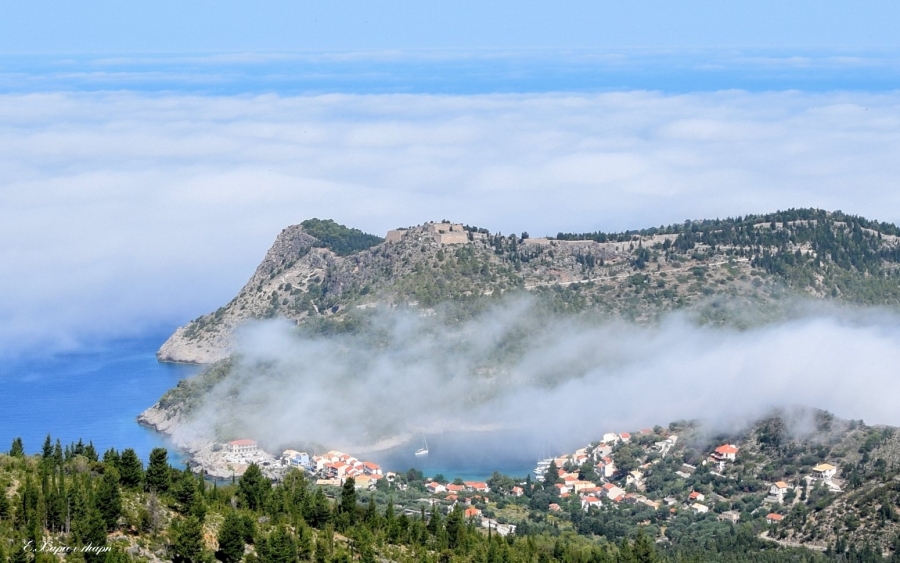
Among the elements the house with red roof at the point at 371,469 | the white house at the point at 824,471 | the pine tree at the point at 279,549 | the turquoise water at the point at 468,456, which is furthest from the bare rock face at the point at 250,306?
the pine tree at the point at 279,549

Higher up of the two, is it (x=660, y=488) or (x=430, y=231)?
(x=430, y=231)

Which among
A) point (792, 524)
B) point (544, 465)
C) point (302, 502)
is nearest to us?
point (302, 502)

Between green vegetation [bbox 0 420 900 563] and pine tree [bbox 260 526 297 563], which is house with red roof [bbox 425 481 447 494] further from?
pine tree [bbox 260 526 297 563]

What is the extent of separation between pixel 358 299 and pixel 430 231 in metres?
9.33

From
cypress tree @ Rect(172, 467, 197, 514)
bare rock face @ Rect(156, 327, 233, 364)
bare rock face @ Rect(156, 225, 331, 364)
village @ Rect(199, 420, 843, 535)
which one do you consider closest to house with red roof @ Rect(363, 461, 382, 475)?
village @ Rect(199, 420, 843, 535)

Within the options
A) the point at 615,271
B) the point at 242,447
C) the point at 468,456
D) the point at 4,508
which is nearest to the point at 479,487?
the point at 468,456

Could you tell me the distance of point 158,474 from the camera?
59719 mm

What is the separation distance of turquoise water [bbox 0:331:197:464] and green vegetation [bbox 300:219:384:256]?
64.5 feet

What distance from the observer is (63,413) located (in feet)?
459

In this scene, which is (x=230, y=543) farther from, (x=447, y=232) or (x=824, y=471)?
(x=447, y=232)

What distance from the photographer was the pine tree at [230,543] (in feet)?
180

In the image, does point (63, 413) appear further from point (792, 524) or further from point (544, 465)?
point (792, 524)

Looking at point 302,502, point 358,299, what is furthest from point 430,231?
point 302,502

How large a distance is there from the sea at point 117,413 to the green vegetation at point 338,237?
1949 centimetres
